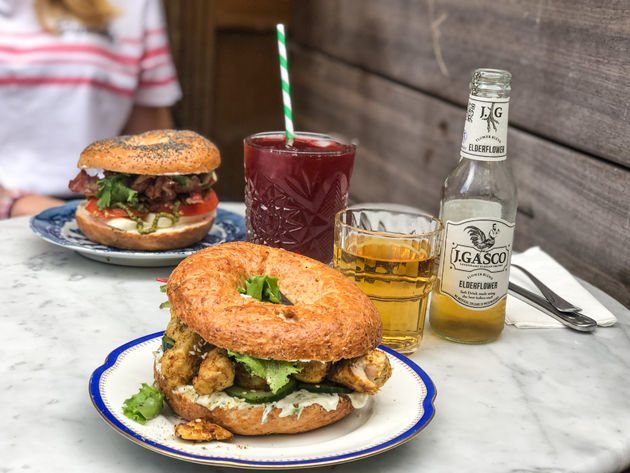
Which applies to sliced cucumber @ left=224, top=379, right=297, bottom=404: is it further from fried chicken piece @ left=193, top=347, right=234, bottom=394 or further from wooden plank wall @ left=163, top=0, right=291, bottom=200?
wooden plank wall @ left=163, top=0, right=291, bottom=200

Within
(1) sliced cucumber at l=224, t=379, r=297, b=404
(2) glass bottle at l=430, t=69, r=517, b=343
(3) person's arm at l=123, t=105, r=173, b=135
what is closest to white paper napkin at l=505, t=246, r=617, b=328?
(2) glass bottle at l=430, t=69, r=517, b=343

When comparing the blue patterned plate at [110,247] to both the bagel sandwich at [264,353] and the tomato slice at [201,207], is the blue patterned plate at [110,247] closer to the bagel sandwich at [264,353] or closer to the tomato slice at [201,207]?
the tomato slice at [201,207]

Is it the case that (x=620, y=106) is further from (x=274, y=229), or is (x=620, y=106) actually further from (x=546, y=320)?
(x=274, y=229)

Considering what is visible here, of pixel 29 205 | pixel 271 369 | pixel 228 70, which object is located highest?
pixel 228 70

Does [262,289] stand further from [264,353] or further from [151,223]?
[151,223]

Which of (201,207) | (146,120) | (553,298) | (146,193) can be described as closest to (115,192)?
(146,193)

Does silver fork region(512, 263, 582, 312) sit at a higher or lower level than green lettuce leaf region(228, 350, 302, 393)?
lower

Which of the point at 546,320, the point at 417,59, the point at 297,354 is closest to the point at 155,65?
the point at 417,59
